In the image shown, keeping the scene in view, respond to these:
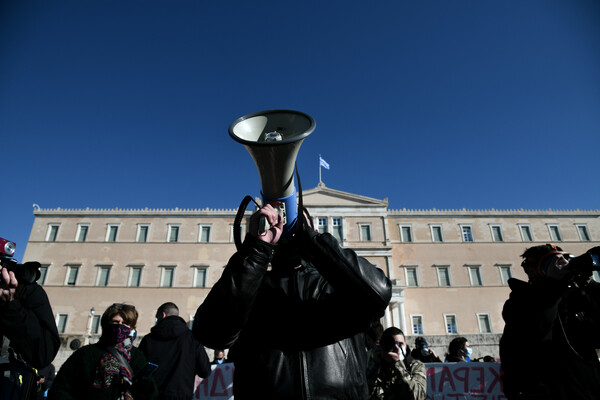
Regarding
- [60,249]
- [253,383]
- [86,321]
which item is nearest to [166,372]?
[253,383]

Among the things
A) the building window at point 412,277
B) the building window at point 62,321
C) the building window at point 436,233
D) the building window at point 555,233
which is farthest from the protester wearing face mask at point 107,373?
the building window at point 555,233

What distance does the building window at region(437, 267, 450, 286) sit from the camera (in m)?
32.2

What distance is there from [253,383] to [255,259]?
0.52m

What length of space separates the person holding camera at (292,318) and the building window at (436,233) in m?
34.5

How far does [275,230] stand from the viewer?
1.70m

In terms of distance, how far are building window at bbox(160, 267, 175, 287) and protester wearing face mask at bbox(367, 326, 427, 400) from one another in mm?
31435

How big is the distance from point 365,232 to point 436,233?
263 inches

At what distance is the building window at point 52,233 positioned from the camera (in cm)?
3397

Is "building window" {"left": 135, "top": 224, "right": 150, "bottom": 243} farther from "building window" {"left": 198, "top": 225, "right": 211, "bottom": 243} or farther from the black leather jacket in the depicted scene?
the black leather jacket

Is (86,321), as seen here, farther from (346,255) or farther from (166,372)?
(346,255)

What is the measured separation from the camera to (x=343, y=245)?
31812 millimetres

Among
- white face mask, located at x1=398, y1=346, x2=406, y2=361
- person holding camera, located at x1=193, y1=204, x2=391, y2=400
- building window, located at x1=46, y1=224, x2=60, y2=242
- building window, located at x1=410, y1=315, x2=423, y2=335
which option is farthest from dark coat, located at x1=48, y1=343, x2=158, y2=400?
building window, located at x1=46, y1=224, x2=60, y2=242

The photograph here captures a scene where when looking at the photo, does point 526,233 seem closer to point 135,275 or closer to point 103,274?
point 135,275

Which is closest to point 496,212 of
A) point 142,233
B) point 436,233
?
point 436,233
